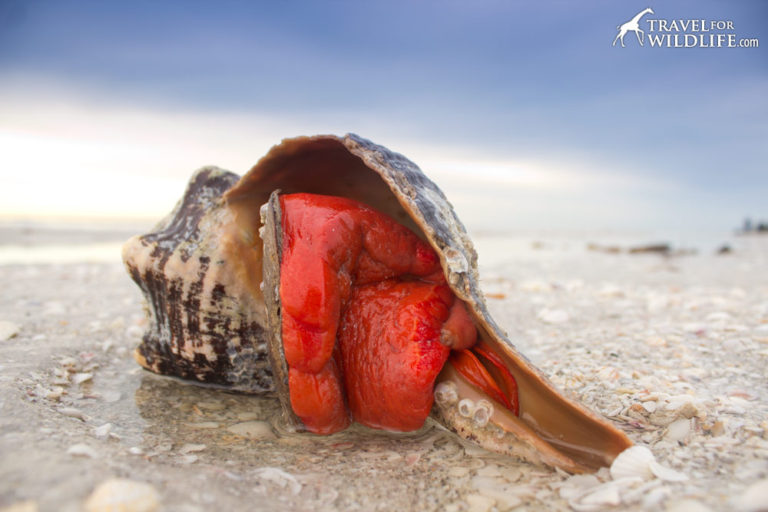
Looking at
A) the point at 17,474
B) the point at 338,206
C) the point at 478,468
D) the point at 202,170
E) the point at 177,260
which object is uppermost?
the point at 202,170

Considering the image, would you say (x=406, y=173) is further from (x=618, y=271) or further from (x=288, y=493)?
(x=618, y=271)

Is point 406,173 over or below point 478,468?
over

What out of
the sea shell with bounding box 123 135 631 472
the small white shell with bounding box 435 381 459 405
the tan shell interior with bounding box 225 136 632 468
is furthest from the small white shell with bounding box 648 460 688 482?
the small white shell with bounding box 435 381 459 405

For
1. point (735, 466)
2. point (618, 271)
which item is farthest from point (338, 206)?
point (618, 271)

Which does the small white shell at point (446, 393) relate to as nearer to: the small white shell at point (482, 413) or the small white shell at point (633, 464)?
the small white shell at point (482, 413)

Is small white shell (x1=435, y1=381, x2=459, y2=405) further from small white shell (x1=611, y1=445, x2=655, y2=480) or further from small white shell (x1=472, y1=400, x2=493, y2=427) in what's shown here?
small white shell (x1=611, y1=445, x2=655, y2=480)

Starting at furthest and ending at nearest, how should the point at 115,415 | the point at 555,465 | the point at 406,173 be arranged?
1. the point at 115,415
2. the point at 406,173
3. the point at 555,465
